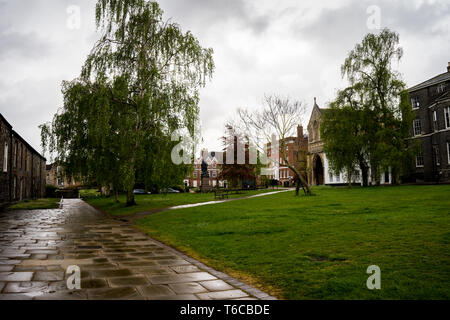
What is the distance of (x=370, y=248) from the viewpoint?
21.2ft

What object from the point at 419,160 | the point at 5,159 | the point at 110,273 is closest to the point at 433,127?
the point at 419,160

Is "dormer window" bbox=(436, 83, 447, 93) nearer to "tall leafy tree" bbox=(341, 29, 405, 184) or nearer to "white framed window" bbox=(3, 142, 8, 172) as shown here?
"tall leafy tree" bbox=(341, 29, 405, 184)

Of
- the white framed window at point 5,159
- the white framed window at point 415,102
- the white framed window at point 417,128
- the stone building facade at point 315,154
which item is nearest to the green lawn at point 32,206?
the white framed window at point 5,159

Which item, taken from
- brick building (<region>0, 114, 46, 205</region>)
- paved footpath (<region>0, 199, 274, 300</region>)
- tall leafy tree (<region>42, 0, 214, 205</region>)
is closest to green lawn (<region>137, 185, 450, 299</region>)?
paved footpath (<region>0, 199, 274, 300</region>)

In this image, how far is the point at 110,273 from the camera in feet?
18.3

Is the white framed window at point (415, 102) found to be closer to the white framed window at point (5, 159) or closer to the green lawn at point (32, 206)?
the green lawn at point (32, 206)

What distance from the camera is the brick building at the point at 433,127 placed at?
34.3 metres

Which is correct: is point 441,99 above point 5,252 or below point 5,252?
above

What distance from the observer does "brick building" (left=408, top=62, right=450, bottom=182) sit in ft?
112

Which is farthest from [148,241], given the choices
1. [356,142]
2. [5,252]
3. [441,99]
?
[441,99]

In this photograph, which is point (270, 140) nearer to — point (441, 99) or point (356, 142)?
point (356, 142)

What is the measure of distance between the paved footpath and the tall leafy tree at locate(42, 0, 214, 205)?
1035 centimetres

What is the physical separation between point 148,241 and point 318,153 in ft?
152

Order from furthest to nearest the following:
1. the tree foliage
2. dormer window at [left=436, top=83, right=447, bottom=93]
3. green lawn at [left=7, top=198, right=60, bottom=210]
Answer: dormer window at [left=436, top=83, right=447, bottom=93] → the tree foliage → green lawn at [left=7, top=198, right=60, bottom=210]
